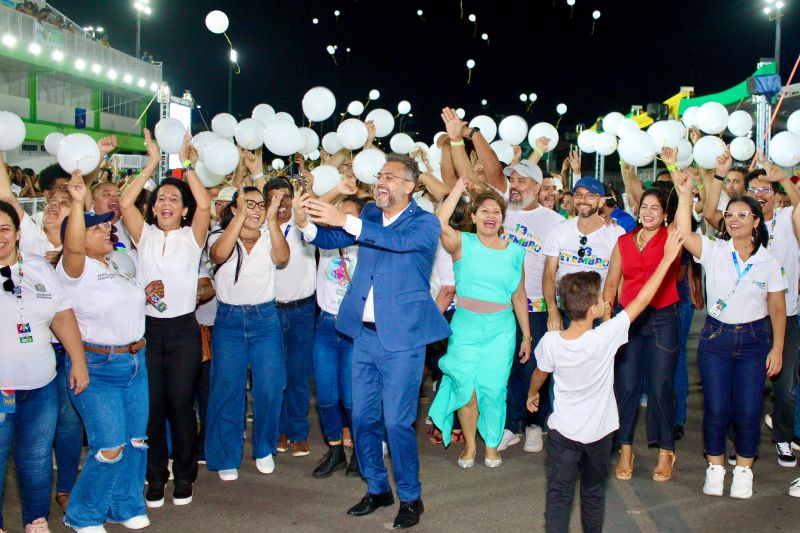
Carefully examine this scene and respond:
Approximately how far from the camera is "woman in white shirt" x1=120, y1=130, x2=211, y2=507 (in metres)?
4.85

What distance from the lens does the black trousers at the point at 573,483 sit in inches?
156

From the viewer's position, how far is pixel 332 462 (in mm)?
5590

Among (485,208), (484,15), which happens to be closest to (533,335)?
(485,208)

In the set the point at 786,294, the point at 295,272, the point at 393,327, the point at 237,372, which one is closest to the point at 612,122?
the point at 786,294

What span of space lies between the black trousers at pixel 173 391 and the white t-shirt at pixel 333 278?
1.05m

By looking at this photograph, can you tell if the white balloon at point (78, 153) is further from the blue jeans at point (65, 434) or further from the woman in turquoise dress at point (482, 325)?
the woman in turquoise dress at point (482, 325)

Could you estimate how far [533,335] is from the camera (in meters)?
6.31

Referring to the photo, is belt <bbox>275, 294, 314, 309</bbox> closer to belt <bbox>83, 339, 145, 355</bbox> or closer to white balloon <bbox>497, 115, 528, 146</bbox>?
belt <bbox>83, 339, 145, 355</bbox>

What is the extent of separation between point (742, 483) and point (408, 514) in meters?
2.17

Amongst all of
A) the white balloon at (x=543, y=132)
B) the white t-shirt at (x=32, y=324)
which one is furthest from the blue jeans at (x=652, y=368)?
the white t-shirt at (x=32, y=324)

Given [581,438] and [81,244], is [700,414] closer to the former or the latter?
[581,438]

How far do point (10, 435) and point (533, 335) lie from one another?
379cm

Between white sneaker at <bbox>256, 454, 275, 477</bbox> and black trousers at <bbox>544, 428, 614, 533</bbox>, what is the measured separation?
Result: 7.43ft

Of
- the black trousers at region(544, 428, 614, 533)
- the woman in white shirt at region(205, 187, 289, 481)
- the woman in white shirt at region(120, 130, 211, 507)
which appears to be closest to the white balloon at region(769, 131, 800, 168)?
the black trousers at region(544, 428, 614, 533)
